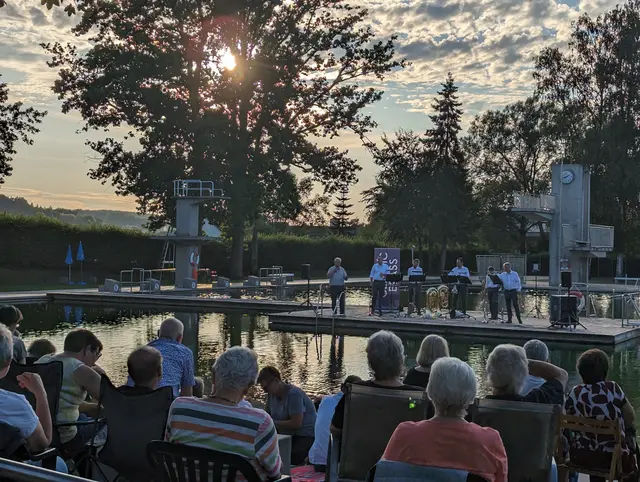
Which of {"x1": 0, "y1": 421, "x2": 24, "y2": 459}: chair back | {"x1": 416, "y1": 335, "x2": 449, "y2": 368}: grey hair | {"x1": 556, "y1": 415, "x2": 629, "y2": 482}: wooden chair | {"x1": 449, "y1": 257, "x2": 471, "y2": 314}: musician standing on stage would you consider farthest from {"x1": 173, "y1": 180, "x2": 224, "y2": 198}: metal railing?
{"x1": 0, "y1": 421, "x2": 24, "y2": 459}: chair back

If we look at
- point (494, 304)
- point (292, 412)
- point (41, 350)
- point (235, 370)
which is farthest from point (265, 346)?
point (235, 370)

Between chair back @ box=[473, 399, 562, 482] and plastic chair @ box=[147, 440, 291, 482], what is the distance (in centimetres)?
146

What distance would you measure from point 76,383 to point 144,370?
39.2 inches

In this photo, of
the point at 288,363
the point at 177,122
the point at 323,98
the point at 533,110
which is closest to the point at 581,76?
the point at 533,110

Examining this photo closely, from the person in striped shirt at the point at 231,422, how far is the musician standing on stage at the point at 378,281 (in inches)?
658

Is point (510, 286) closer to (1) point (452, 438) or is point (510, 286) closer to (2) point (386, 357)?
(2) point (386, 357)

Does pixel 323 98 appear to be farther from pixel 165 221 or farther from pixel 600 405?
pixel 600 405

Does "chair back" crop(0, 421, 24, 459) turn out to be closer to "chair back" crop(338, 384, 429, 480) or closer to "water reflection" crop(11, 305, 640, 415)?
"chair back" crop(338, 384, 429, 480)

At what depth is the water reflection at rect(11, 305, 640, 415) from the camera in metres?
12.6

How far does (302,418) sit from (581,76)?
4719cm

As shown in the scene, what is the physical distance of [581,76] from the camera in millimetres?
48531

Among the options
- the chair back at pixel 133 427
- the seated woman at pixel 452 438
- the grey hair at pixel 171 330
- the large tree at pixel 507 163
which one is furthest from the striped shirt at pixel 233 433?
the large tree at pixel 507 163

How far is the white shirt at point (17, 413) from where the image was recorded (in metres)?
4.11

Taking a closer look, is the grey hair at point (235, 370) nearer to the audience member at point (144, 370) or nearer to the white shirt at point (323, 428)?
the audience member at point (144, 370)
